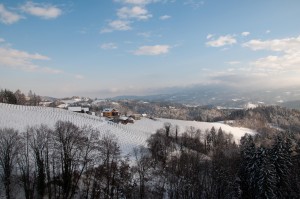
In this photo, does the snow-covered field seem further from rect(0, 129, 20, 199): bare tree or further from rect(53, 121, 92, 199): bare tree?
rect(53, 121, 92, 199): bare tree

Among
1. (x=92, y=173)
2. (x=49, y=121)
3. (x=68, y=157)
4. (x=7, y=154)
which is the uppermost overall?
(x=49, y=121)

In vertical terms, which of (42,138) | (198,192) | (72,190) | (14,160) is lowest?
(198,192)

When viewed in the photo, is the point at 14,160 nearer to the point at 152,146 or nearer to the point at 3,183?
the point at 3,183

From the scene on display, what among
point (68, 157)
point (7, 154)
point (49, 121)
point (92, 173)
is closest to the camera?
point (7, 154)

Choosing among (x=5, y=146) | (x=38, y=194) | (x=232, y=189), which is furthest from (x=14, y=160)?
(x=232, y=189)

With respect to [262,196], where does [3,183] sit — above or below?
above

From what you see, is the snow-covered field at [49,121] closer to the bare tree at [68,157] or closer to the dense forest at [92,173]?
the dense forest at [92,173]

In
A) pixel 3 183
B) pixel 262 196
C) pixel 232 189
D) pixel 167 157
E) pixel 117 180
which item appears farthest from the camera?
pixel 167 157

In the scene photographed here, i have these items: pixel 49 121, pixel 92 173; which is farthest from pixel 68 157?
pixel 49 121

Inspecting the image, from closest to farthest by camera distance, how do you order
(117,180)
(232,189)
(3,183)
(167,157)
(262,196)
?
(3,183)
(262,196)
(117,180)
(232,189)
(167,157)

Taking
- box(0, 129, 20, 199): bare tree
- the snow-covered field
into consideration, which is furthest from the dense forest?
the snow-covered field

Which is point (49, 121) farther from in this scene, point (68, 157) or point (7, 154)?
point (7, 154)
